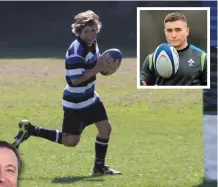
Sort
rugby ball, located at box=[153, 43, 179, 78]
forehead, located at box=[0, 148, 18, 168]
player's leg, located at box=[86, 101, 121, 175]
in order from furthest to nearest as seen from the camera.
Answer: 1. player's leg, located at box=[86, 101, 121, 175]
2. rugby ball, located at box=[153, 43, 179, 78]
3. forehead, located at box=[0, 148, 18, 168]

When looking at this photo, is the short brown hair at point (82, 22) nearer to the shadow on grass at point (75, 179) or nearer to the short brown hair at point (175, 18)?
the short brown hair at point (175, 18)

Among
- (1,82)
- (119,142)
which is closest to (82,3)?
(1,82)

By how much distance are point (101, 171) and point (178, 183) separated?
3.26 feet

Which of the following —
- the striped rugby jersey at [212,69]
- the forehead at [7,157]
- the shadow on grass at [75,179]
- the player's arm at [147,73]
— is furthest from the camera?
the player's arm at [147,73]

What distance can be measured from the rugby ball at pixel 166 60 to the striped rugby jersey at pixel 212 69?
14.7 inches

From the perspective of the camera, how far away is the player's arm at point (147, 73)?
26.8 ft

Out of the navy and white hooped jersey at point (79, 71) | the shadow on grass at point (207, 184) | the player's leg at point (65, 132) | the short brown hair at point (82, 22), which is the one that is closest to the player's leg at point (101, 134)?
the navy and white hooped jersey at point (79, 71)

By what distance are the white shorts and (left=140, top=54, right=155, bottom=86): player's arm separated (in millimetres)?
829

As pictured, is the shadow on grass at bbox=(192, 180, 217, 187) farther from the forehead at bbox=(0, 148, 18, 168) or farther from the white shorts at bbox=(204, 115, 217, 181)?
the forehead at bbox=(0, 148, 18, 168)

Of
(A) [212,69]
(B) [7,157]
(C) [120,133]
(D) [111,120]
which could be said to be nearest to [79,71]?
(A) [212,69]

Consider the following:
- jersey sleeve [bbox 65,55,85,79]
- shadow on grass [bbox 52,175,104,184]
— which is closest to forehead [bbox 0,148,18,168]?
shadow on grass [bbox 52,175,104,184]

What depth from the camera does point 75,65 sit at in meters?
8.59

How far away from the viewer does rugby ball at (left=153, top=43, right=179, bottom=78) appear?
7.79 meters

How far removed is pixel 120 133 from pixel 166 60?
162 inches
